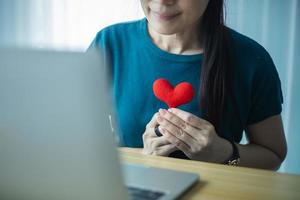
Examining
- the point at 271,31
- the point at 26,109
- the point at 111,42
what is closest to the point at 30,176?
the point at 26,109

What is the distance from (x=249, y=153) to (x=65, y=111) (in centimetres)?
73

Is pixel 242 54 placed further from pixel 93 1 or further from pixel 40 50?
pixel 93 1

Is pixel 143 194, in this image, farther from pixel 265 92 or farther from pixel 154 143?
pixel 265 92

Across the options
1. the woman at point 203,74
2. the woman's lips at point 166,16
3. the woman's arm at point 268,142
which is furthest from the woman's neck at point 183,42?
the woman's arm at point 268,142

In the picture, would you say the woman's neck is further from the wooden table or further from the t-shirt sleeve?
the wooden table

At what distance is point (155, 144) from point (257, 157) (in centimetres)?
30

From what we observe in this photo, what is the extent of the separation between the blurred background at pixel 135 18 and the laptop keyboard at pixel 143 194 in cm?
99

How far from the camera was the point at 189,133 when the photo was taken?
80 centimetres

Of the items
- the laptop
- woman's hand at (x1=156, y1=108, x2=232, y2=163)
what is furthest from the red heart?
the laptop

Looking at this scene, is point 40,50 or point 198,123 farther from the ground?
point 40,50

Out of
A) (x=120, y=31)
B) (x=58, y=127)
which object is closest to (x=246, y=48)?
(x=120, y=31)

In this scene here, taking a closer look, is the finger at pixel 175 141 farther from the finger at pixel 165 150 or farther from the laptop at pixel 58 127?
the laptop at pixel 58 127

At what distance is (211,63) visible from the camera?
1032mm

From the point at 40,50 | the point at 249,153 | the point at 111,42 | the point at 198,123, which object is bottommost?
the point at 249,153
